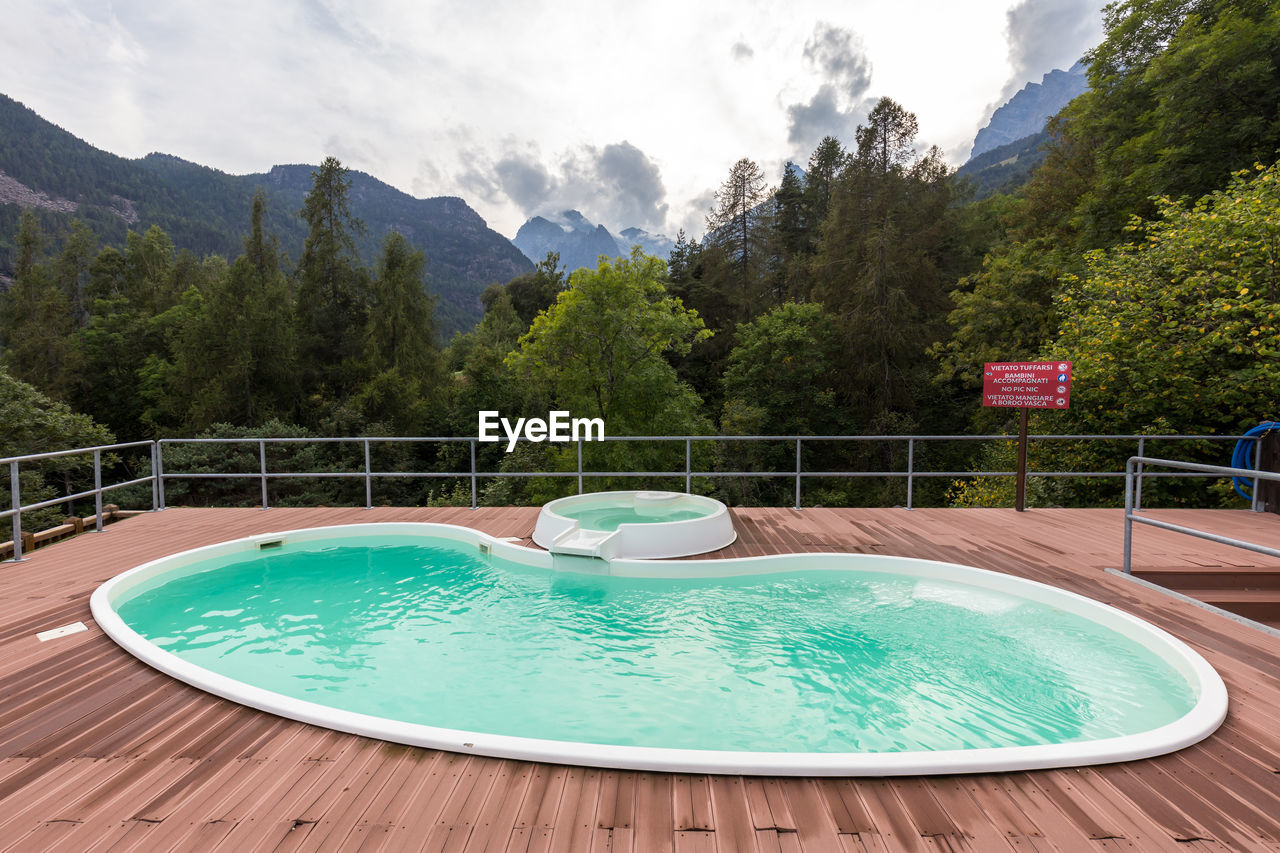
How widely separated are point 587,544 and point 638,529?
491mm

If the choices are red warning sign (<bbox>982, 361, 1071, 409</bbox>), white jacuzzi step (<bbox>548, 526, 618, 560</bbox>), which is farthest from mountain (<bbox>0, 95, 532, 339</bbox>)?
red warning sign (<bbox>982, 361, 1071, 409</bbox>)

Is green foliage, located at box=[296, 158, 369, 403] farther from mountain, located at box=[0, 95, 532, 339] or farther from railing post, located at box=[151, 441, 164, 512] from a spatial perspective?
railing post, located at box=[151, 441, 164, 512]

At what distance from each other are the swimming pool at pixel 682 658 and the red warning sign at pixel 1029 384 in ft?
8.50

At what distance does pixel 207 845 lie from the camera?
162 centimetres

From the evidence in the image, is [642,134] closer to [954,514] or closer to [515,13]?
[515,13]

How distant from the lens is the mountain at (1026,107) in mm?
115875

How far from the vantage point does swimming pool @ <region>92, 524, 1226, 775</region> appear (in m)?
2.40

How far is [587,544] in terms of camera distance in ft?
15.8

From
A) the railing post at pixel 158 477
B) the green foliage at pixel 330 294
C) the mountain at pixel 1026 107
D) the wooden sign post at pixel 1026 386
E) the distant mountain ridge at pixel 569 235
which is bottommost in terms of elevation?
the railing post at pixel 158 477

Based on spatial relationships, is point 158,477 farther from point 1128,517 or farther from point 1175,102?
point 1175,102

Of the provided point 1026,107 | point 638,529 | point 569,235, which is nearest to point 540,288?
point 638,529

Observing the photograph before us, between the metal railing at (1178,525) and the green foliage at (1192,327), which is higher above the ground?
the green foliage at (1192,327)

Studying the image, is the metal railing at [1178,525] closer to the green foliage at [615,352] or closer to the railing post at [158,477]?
the railing post at [158,477]

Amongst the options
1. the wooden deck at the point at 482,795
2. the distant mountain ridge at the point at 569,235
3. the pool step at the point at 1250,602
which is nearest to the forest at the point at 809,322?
the pool step at the point at 1250,602
